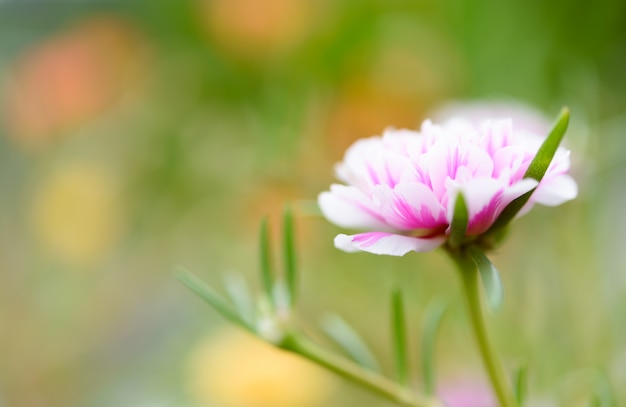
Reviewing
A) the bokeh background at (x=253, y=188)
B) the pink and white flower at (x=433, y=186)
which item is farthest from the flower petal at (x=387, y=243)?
the bokeh background at (x=253, y=188)

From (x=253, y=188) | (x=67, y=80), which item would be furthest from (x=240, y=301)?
(x=67, y=80)

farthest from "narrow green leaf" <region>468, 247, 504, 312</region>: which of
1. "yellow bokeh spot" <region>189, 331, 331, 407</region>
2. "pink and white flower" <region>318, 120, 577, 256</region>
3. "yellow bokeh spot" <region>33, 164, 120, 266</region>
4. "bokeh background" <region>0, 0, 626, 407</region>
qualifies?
"yellow bokeh spot" <region>33, 164, 120, 266</region>

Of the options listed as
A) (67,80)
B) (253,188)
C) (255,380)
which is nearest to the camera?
(255,380)

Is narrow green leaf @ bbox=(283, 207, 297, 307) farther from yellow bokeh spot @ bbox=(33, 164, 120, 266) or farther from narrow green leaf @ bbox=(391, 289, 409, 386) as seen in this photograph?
yellow bokeh spot @ bbox=(33, 164, 120, 266)

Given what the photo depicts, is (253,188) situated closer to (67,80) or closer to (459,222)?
(67,80)

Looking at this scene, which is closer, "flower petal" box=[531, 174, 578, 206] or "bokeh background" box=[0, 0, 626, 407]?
"flower petal" box=[531, 174, 578, 206]

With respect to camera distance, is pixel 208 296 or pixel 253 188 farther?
pixel 253 188

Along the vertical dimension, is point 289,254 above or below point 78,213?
above

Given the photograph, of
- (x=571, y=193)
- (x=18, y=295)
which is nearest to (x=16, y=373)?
(x=18, y=295)
